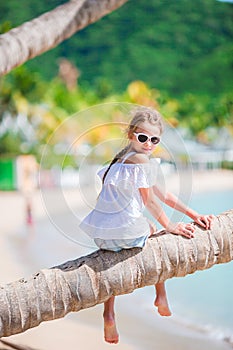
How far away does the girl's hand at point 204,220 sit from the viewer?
5.53ft

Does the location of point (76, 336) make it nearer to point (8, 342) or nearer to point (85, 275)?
point (8, 342)

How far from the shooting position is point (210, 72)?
120 feet

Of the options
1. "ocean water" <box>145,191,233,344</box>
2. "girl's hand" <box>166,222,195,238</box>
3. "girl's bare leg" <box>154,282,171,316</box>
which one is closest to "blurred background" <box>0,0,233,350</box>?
"ocean water" <box>145,191,233,344</box>

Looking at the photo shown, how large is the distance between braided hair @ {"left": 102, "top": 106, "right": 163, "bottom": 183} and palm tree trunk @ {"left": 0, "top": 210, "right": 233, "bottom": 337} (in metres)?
0.19

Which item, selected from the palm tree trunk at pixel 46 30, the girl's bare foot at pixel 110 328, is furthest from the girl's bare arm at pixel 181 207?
the palm tree trunk at pixel 46 30

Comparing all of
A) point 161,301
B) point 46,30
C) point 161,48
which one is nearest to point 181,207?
point 161,301

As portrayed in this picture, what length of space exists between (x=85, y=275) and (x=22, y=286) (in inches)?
5.5

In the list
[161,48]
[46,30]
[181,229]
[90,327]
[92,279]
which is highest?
[161,48]

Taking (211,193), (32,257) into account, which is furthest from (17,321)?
(211,193)

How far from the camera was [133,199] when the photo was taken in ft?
5.41

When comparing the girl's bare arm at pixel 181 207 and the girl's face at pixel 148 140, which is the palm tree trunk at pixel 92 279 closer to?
the girl's bare arm at pixel 181 207

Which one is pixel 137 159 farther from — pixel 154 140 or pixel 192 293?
pixel 192 293

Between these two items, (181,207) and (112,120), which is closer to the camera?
(181,207)

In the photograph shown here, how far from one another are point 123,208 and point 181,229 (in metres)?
0.14
